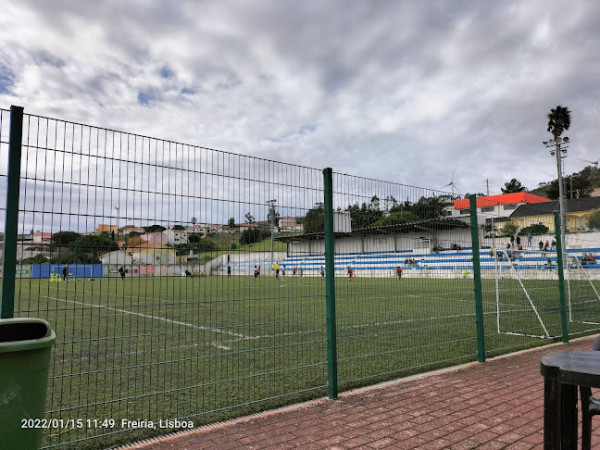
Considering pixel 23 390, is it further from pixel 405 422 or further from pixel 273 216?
pixel 405 422

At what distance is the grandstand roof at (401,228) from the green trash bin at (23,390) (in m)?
2.61

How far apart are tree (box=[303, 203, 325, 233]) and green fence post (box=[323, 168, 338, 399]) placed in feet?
0.20

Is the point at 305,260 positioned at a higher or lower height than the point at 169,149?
lower

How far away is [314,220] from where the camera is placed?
4.90 m

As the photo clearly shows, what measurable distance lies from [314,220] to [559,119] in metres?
44.2

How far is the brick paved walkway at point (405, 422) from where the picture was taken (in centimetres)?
352

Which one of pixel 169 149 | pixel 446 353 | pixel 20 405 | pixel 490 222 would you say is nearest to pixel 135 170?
pixel 169 149

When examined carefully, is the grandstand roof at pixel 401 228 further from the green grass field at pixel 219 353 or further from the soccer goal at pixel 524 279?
the soccer goal at pixel 524 279

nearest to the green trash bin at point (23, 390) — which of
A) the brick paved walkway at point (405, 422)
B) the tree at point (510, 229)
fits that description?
the brick paved walkway at point (405, 422)

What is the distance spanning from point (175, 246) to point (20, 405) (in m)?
1.76

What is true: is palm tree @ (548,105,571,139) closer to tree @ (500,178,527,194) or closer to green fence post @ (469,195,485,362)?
green fence post @ (469,195,485,362)

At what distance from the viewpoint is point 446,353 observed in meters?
7.10

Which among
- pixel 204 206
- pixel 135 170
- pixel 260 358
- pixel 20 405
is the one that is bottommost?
pixel 260 358

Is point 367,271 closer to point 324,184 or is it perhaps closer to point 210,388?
point 324,184
